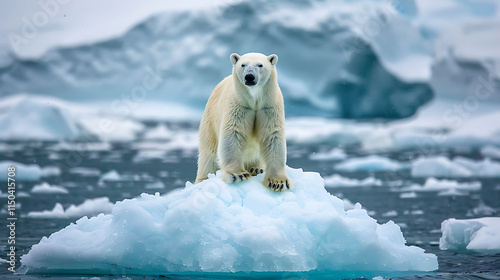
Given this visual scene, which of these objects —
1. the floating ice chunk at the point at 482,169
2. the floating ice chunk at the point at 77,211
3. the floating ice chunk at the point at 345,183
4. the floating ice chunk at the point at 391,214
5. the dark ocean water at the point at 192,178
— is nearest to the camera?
the dark ocean water at the point at 192,178

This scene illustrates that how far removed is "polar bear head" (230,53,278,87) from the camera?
3988mm

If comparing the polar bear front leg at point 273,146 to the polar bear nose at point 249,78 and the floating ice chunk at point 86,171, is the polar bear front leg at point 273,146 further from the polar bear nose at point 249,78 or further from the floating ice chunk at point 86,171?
the floating ice chunk at point 86,171

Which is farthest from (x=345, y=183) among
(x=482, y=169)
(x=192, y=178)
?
(x=482, y=169)

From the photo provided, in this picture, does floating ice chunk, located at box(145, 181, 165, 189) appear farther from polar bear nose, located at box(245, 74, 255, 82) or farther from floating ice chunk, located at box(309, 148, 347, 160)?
polar bear nose, located at box(245, 74, 255, 82)

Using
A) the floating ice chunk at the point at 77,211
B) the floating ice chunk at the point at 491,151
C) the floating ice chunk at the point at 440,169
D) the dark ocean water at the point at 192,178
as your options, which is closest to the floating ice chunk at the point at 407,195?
the dark ocean water at the point at 192,178

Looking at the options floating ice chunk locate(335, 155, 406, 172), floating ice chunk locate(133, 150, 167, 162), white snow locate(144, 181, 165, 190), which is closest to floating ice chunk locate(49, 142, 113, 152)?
floating ice chunk locate(133, 150, 167, 162)

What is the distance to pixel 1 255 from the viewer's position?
5453mm

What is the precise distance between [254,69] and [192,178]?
968 centimetres

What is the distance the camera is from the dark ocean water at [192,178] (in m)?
4.75

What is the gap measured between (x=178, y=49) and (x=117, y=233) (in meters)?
14.7

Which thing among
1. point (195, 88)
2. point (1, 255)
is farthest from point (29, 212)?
point (195, 88)

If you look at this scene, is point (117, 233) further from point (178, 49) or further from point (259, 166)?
point (178, 49)

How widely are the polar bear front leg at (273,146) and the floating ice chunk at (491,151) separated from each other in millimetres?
14401

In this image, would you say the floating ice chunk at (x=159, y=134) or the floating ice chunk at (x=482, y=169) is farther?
the floating ice chunk at (x=159, y=134)
